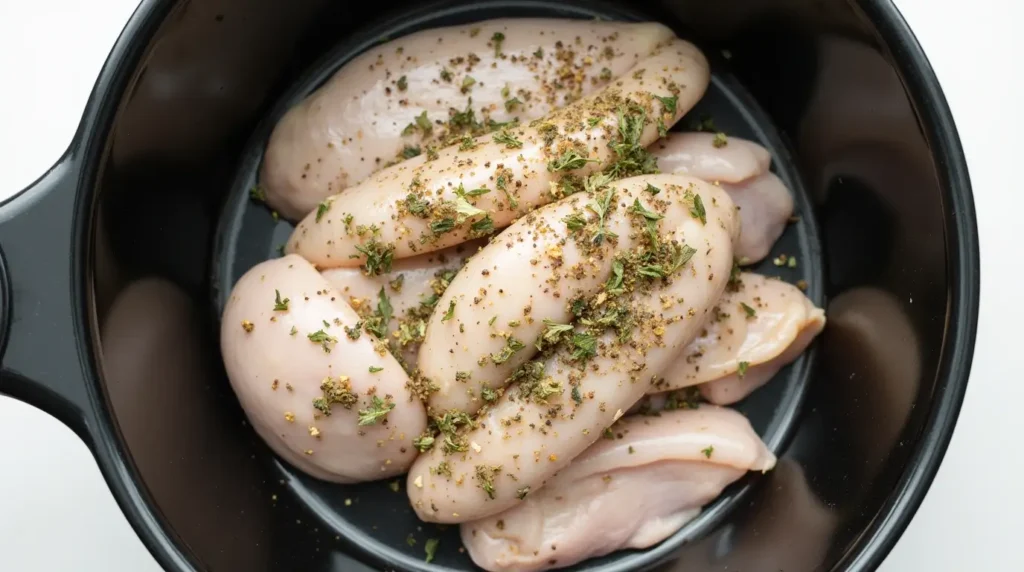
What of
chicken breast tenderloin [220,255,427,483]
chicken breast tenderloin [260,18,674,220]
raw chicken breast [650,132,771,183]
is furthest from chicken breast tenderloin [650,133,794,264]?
chicken breast tenderloin [220,255,427,483]

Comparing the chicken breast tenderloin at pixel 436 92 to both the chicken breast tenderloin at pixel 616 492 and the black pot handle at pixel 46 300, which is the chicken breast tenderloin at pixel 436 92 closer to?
the black pot handle at pixel 46 300

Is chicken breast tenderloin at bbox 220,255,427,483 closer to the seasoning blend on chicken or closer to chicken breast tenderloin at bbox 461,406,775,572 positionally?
the seasoning blend on chicken

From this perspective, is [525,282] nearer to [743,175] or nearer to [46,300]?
[743,175]

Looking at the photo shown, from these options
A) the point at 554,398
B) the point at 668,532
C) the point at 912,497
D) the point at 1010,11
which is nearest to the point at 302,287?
the point at 554,398

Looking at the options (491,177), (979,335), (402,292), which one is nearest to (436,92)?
(491,177)

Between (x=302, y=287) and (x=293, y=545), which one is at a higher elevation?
(x=302, y=287)

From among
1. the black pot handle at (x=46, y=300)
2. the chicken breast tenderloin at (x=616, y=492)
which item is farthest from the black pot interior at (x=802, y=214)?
the chicken breast tenderloin at (x=616, y=492)

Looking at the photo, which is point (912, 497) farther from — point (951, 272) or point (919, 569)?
point (919, 569)
